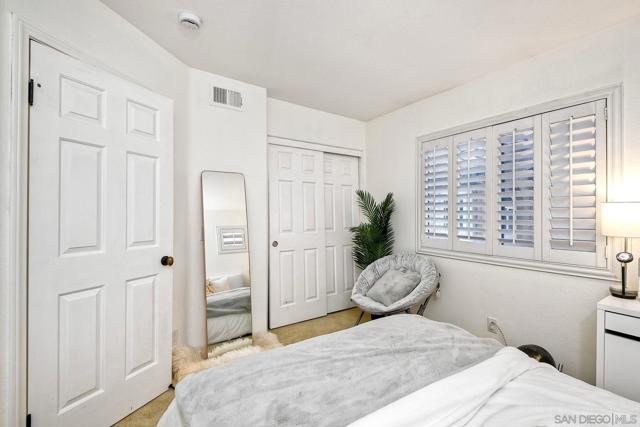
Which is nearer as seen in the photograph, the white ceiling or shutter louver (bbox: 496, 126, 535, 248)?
the white ceiling

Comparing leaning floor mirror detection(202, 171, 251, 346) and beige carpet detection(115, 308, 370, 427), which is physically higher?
leaning floor mirror detection(202, 171, 251, 346)

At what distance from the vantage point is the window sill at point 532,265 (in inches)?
74.7

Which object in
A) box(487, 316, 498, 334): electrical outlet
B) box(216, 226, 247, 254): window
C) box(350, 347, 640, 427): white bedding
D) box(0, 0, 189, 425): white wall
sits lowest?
box(487, 316, 498, 334): electrical outlet

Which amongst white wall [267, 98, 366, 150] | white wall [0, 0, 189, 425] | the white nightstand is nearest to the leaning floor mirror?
white wall [0, 0, 189, 425]

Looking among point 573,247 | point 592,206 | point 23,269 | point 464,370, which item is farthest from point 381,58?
point 23,269

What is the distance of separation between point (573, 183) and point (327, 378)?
87.9 inches

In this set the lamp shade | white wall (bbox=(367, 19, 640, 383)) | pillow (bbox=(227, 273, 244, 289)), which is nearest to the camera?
the lamp shade

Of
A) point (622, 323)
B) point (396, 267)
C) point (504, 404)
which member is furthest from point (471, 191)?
point (504, 404)

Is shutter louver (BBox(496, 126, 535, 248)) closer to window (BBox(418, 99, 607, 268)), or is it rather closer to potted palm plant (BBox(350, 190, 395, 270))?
window (BBox(418, 99, 607, 268))

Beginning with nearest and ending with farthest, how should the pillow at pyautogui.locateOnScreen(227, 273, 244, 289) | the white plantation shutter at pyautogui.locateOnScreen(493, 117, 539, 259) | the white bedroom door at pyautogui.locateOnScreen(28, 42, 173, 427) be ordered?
1. the white bedroom door at pyautogui.locateOnScreen(28, 42, 173, 427)
2. the white plantation shutter at pyautogui.locateOnScreen(493, 117, 539, 259)
3. the pillow at pyautogui.locateOnScreen(227, 273, 244, 289)

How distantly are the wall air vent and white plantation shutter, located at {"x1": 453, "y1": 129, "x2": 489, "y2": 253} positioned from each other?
7.21 ft

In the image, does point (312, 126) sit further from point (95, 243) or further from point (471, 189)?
point (95, 243)

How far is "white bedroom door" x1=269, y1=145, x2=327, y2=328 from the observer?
3111mm

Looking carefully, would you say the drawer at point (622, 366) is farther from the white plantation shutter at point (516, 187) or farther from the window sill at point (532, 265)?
the white plantation shutter at point (516, 187)
